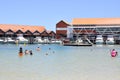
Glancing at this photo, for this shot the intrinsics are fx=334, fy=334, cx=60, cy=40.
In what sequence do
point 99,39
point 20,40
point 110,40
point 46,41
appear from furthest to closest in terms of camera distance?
1. point 46,41
2. point 20,40
3. point 99,39
4. point 110,40

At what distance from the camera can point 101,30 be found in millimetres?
146750

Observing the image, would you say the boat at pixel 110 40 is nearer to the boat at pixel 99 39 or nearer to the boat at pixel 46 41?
the boat at pixel 99 39

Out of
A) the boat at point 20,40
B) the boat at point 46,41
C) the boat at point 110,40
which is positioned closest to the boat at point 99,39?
the boat at point 110,40

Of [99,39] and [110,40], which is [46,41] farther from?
[110,40]

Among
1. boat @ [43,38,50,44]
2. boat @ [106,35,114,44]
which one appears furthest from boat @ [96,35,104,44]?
boat @ [43,38,50,44]

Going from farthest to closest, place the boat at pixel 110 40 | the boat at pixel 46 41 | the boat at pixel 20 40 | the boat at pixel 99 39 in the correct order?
the boat at pixel 46 41 < the boat at pixel 20 40 < the boat at pixel 99 39 < the boat at pixel 110 40

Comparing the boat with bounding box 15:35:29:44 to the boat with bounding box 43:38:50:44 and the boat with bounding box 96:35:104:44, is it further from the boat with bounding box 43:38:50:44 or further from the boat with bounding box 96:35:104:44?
the boat with bounding box 96:35:104:44

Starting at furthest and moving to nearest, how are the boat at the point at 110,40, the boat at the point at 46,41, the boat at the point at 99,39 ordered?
the boat at the point at 46,41 → the boat at the point at 99,39 → the boat at the point at 110,40

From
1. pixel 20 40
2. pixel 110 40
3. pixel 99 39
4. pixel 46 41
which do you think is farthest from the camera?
pixel 46 41

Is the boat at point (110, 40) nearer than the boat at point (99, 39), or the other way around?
the boat at point (110, 40)

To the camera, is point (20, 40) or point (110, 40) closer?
point (110, 40)

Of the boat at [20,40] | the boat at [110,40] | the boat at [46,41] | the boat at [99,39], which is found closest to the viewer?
the boat at [110,40]

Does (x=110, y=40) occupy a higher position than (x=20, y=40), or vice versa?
(x=20, y=40)

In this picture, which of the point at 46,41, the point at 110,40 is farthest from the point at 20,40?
the point at 110,40
